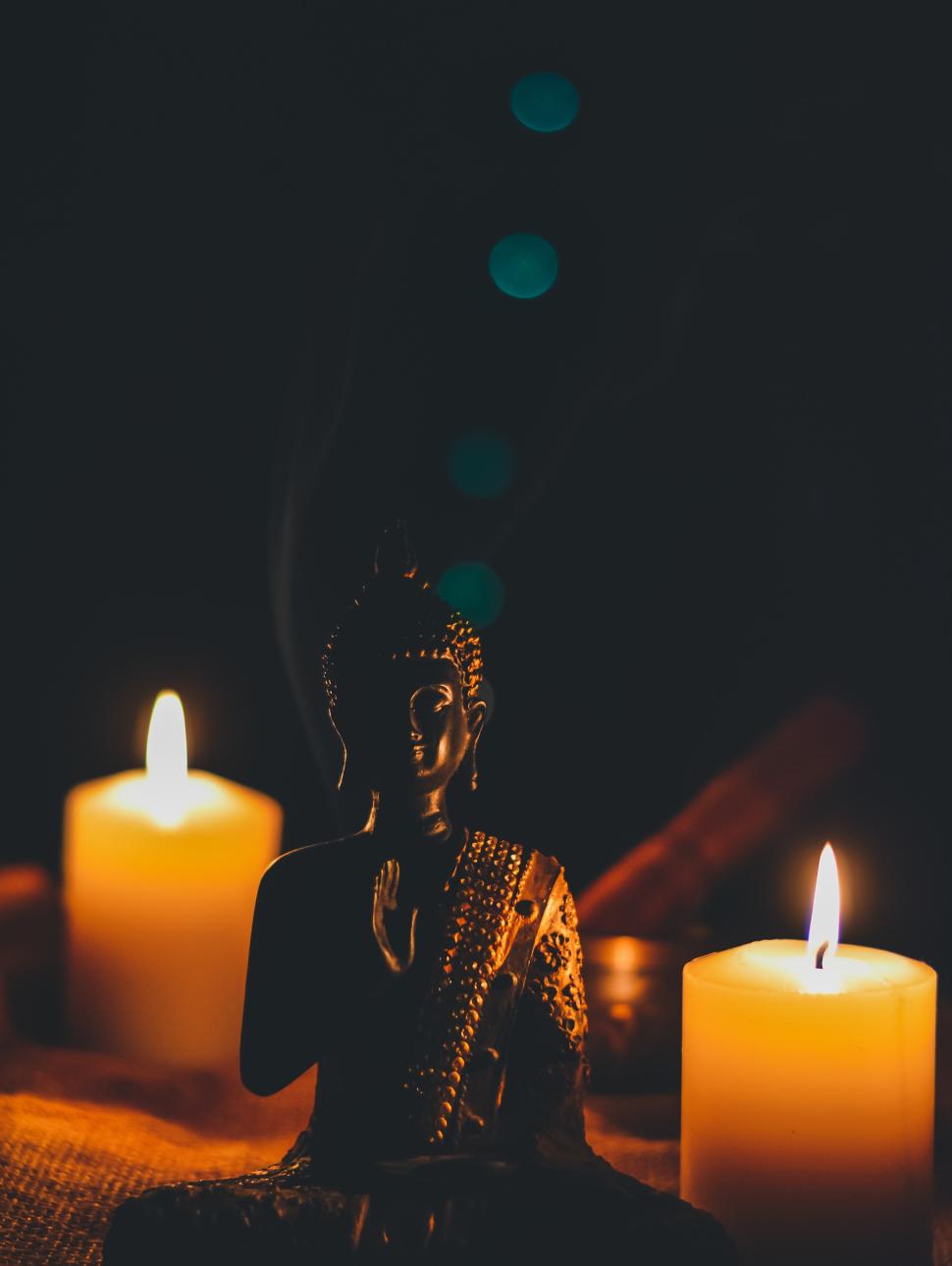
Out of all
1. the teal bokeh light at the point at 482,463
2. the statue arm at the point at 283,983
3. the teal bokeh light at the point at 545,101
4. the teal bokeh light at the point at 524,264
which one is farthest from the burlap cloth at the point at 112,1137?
the teal bokeh light at the point at 545,101

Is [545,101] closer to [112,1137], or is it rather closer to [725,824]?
[725,824]

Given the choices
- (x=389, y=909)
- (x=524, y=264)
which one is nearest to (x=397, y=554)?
(x=389, y=909)

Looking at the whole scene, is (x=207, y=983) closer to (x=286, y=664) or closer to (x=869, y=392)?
(x=286, y=664)

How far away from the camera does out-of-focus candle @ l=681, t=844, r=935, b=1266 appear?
4.28ft

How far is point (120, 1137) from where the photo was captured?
162 centimetres

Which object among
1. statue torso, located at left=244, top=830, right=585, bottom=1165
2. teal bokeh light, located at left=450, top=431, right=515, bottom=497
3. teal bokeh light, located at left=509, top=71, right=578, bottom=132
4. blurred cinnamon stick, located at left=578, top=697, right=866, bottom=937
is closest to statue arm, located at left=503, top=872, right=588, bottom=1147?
statue torso, located at left=244, top=830, right=585, bottom=1165

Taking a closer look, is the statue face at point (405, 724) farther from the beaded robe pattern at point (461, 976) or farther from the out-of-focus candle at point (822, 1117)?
the out-of-focus candle at point (822, 1117)

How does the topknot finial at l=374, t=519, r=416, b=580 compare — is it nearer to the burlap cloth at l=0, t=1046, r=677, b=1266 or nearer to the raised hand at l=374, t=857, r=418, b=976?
the raised hand at l=374, t=857, r=418, b=976

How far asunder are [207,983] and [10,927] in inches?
11.5

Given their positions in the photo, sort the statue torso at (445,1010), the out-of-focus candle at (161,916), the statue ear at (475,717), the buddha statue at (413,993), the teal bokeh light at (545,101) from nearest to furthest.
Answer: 1. the buddha statue at (413,993)
2. the statue torso at (445,1010)
3. the statue ear at (475,717)
4. the teal bokeh light at (545,101)
5. the out-of-focus candle at (161,916)

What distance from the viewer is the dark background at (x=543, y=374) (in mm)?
1862

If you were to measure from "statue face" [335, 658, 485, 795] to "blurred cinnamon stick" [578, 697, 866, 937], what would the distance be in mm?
670

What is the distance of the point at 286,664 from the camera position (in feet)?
6.81

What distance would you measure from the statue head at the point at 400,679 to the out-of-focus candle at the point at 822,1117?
30cm
